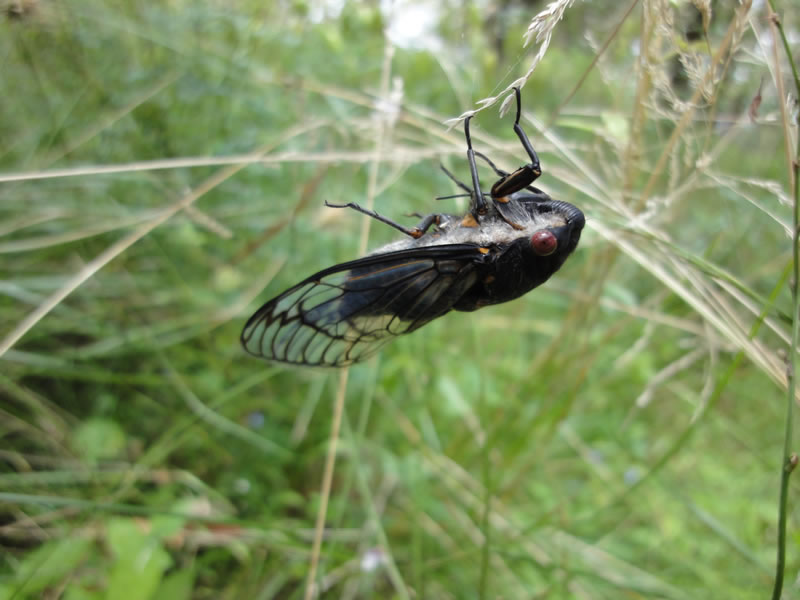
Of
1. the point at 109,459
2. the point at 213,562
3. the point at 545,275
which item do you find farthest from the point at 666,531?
the point at 109,459

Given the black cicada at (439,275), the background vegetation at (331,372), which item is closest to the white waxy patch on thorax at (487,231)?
the black cicada at (439,275)

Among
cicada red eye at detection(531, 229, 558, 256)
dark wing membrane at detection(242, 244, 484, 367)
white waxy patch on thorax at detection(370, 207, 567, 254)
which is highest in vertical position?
white waxy patch on thorax at detection(370, 207, 567, 254)

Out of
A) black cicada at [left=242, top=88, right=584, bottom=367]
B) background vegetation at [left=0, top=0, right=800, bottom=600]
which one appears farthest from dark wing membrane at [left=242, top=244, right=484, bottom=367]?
background vegetation at [left=0, top=0, right=800, bottom=600]

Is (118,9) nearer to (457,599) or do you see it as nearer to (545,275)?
(545,275)

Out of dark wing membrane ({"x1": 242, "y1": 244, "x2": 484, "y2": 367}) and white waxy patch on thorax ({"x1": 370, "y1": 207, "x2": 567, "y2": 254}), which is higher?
white waxy patch on thorax ({"x1": 370, "y1": 207, "x2": 567, "y2": 254})

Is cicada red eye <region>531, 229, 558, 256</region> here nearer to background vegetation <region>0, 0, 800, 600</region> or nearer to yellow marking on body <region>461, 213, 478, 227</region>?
yellow marking on body <region>461, 213, 478, 227</region>

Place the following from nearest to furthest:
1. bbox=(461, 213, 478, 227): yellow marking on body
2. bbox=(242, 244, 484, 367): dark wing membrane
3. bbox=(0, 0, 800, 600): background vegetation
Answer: bbox=(242, 244, 484, 367): dark wing membrane, bbox=(461, 213, 478, 227): yellow marking on body, bbox=(0, 0, 800, 600): background vegetation

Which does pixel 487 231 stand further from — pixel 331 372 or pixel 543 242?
pixel 331 372
